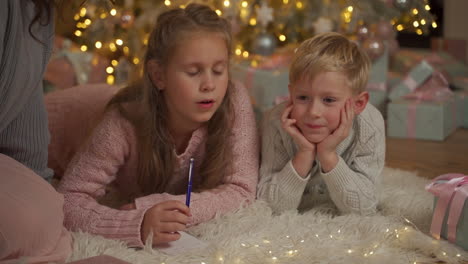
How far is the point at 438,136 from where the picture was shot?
261 cm

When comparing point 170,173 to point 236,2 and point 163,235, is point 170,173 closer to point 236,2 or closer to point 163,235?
point 163,235

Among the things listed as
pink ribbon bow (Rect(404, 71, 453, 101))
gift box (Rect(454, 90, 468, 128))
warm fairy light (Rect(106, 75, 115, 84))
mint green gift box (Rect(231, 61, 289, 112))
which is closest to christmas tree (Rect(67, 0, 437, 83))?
warm fairy light (Rect(106, 75, 115, 84))

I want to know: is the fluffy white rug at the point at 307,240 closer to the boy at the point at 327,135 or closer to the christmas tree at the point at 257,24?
the boy at the point at 327,135

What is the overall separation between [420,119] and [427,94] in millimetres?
160

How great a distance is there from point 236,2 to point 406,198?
136cm

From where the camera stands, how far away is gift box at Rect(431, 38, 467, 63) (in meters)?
3.63

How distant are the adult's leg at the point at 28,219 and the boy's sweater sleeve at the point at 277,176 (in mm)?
470

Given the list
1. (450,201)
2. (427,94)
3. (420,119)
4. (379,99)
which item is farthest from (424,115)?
(450,201)

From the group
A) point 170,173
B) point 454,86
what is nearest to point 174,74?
point 170,173

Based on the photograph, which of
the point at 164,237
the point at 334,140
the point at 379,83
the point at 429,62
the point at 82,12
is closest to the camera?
the point at 164,237

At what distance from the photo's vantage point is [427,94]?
108 inches

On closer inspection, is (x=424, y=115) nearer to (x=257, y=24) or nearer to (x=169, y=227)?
(x=257, y=24)

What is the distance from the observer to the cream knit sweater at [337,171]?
1.50m

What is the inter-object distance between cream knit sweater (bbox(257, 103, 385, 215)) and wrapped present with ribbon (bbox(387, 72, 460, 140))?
106cm
